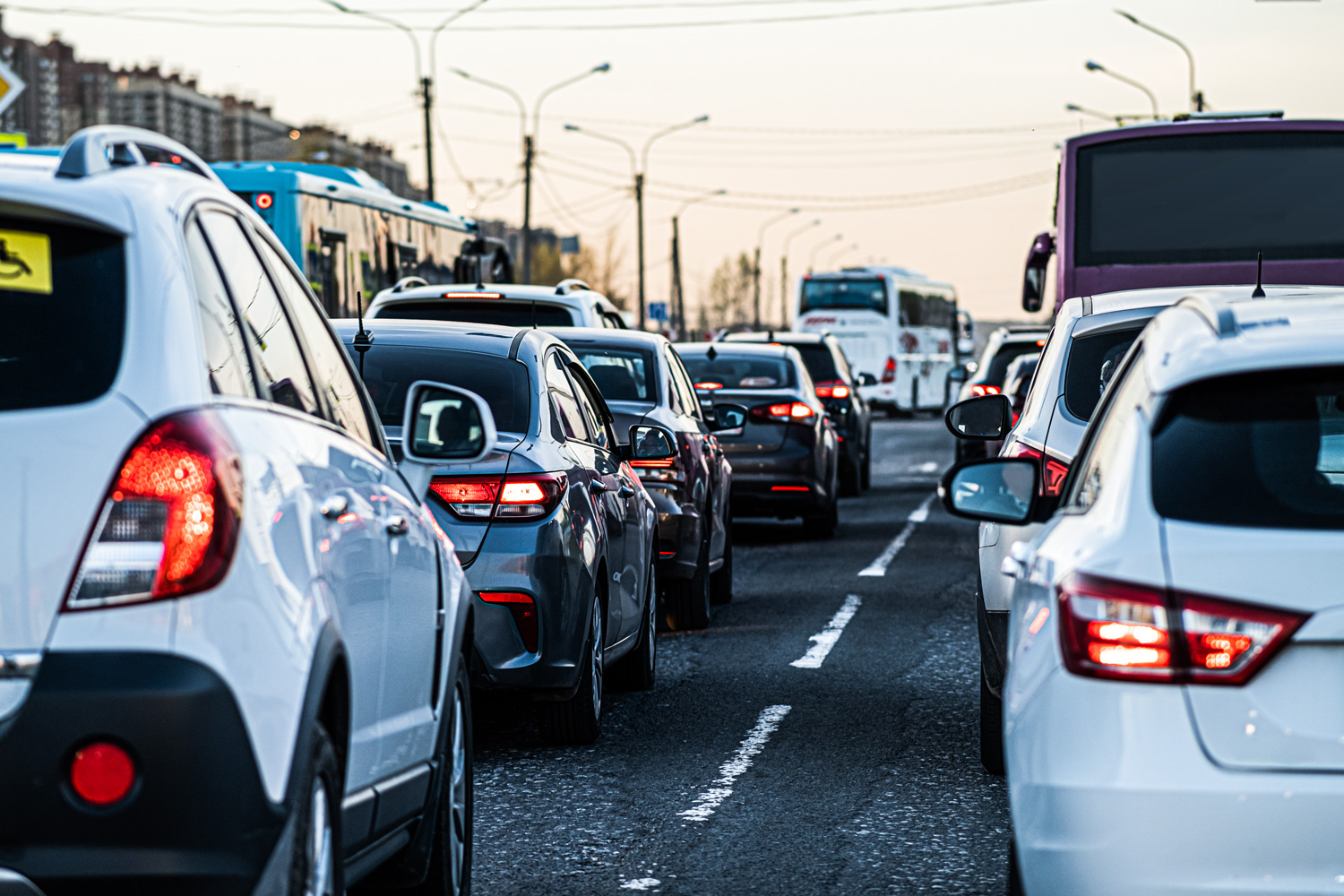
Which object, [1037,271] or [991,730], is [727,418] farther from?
[1037,271]

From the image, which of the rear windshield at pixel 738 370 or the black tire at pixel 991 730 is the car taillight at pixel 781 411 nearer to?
the rear windshield at pixel 738 370

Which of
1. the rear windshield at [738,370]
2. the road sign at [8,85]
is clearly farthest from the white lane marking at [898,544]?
the road sign at [8,85]

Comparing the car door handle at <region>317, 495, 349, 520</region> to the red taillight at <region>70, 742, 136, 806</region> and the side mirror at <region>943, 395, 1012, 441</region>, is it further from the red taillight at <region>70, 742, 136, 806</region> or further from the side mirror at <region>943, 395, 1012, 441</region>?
the side mirror at <region>943, 395, 1012, 441</region>

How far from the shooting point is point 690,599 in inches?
474

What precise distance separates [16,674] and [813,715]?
19.5ft

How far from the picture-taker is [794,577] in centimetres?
1515

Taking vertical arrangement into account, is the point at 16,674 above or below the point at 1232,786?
above

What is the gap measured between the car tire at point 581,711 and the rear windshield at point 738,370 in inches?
407

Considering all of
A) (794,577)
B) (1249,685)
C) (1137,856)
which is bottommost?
(794,577)

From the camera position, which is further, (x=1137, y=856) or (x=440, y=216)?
(x=440, y=216)

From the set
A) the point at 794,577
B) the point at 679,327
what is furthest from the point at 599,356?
the point at 679,327

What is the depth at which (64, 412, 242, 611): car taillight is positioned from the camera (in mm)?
3182

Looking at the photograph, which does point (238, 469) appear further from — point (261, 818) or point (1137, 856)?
point (1137, 856)

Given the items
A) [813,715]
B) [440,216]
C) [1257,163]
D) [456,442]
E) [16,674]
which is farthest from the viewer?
[440,216]
